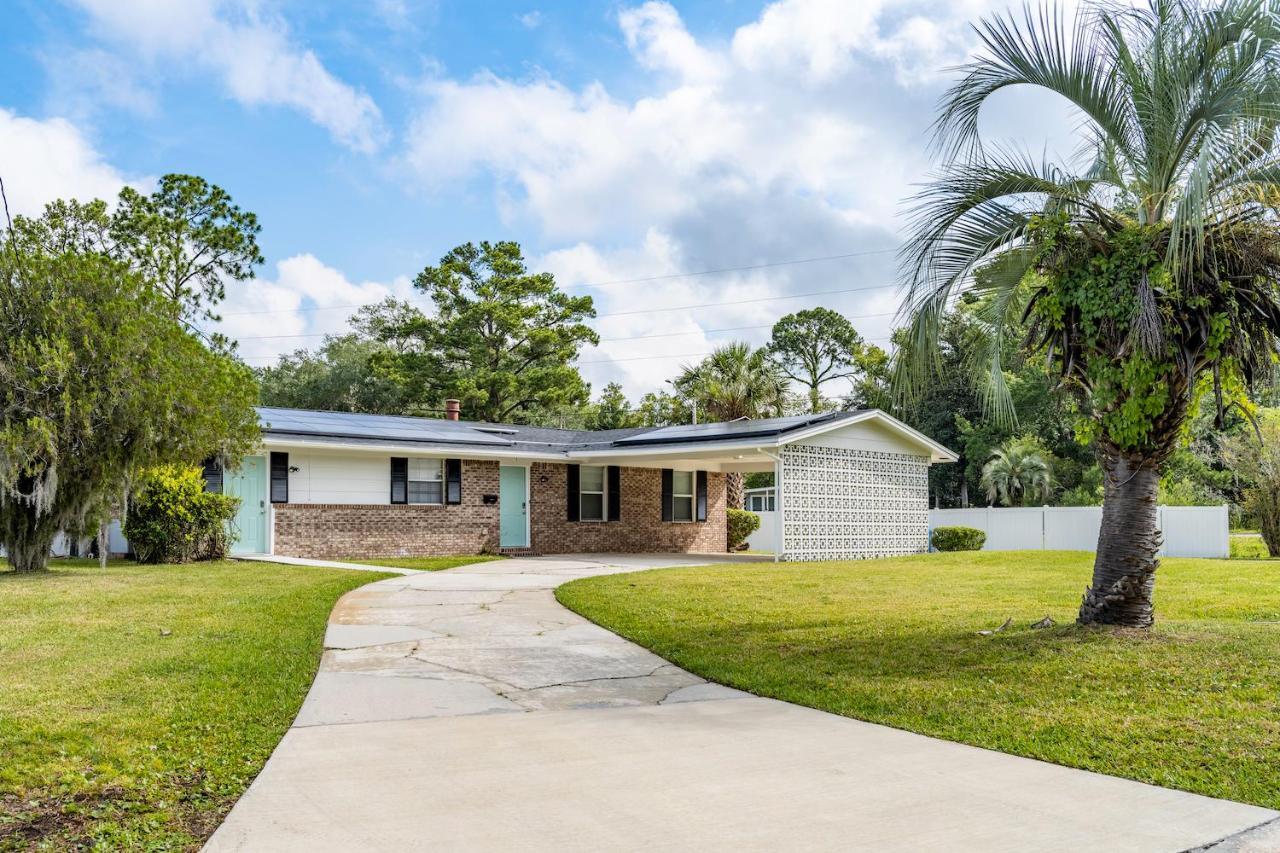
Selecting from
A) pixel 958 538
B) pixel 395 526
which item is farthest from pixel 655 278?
pixel 395 526

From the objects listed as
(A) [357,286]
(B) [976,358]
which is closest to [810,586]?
(B) [976,358]

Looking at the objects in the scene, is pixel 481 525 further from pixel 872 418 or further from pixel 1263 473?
pixel 1263 473

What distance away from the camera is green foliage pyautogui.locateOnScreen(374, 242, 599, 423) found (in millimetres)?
37344

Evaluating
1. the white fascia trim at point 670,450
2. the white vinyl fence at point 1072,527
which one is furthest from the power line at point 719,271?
the white fascia trim at point 670,450

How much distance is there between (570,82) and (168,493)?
953cm

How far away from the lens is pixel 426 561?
17438 mm

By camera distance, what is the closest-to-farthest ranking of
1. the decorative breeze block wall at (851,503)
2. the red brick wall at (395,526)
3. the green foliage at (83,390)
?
the green foliage at (83,390)
the red brick wall at (395,526)
the decorative breeze block wall at (851,503)

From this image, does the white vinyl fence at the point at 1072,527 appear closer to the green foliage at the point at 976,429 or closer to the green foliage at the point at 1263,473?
the green foliage at the point at 1263,473

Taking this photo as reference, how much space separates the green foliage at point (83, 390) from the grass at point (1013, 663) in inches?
245

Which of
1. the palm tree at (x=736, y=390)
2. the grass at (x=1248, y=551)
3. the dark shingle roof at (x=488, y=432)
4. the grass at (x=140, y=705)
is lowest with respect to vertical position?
the grass at (x=1248, y=551)

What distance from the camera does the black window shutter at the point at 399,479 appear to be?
18984mm

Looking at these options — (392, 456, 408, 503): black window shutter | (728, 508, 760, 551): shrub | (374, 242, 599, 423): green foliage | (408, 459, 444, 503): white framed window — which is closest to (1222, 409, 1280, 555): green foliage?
(728, 508, 760, 551): shrub

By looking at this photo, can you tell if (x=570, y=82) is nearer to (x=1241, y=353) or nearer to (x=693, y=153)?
(x=693, y=153)

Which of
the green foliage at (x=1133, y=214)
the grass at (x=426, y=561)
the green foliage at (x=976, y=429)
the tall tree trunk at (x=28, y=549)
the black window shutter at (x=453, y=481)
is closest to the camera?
the green foliage at (x=1133, y=214)
